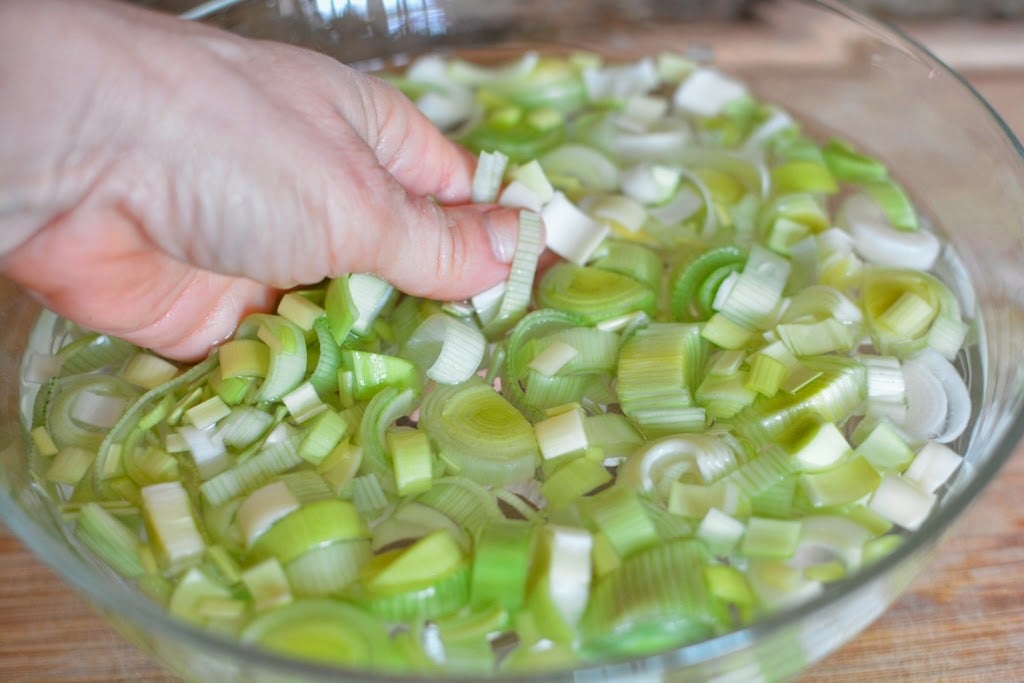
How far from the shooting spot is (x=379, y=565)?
3.12ft

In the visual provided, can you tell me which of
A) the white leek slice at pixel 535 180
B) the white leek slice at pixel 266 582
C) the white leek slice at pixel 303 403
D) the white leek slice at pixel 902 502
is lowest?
the white leek slice at pixel 902 502

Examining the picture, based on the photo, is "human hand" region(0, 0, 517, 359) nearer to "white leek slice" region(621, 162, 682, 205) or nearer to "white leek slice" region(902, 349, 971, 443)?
"white leek slice" region(621, 162, 682, 205)

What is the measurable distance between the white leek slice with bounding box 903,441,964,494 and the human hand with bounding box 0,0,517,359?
21.1 inches

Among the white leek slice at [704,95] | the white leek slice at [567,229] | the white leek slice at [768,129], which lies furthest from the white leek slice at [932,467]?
the white leek slice at [704,95]

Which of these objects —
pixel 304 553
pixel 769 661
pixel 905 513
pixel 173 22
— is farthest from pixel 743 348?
pixel 173 22

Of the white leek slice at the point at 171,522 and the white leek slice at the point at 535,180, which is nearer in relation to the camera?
the white leek slice at the point at 171,522

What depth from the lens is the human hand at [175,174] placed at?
85 centimetres

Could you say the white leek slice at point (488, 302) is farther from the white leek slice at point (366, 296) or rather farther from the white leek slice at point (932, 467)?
the white leek slice at point (932, 467)

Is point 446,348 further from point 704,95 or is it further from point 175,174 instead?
point 704,95

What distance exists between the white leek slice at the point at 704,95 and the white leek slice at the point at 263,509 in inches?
37.3

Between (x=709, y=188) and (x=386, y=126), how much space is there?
0.49 metres

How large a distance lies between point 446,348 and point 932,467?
546mm

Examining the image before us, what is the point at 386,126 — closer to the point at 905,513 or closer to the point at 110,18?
the point at 110,18

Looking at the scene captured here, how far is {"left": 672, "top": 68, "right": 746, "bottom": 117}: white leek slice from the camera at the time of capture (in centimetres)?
160
